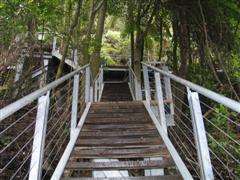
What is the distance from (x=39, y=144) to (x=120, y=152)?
1428 mm

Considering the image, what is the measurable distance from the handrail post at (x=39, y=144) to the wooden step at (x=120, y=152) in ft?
3.82

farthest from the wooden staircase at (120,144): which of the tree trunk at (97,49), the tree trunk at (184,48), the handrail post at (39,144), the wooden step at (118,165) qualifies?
the tree trunk at (97,49)

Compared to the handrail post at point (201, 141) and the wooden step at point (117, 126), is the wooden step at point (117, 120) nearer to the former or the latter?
the wooden step at point (117, 126)

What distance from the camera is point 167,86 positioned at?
6.27m

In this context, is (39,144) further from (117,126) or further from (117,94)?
(117,94)

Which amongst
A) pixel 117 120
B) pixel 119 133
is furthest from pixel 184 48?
pixel 119 133

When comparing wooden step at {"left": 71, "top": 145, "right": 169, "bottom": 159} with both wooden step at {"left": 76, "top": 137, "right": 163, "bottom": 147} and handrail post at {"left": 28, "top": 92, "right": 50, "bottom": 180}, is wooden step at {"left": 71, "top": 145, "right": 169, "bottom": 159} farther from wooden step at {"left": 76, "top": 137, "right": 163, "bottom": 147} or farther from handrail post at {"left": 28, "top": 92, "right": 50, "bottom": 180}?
handrail post at {"left": 28, "top": 92, "right": 50, "bottom": 180}

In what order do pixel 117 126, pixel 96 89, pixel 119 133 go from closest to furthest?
pixel 119 133
pixel 117 126
pixel 96 89

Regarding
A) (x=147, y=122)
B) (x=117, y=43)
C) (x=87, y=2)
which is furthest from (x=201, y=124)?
(x=117, y=43)

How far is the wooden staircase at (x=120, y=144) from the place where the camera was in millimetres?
3176

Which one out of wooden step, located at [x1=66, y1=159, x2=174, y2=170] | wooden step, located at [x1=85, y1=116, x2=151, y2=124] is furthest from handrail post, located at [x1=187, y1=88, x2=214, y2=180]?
wooden step, located at [x1=85, y1=116, x2=151, y2=124]

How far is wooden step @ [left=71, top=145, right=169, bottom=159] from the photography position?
3.48 metres

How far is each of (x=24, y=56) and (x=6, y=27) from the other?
0.84 m

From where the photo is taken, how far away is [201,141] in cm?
250
